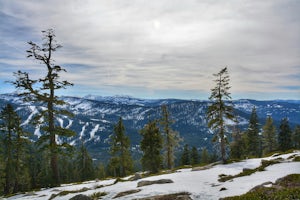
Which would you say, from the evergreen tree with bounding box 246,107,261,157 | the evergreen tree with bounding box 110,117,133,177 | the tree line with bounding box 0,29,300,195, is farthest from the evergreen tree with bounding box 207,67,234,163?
the evergreen tree with bounding box 246,107,261,157

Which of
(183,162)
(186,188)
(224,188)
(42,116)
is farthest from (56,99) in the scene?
(183,162)

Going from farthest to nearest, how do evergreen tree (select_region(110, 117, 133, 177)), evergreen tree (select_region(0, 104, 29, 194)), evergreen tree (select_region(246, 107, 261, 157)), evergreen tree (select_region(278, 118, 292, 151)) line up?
evergreen tree (select_region(246, 107, 261, 157)), evergreen tree (select_region(278, 118, 292, 151)), evergreen tree (select_region(110, 117, 133, 177)), evergreen tree (select_region(0, 104, 29, 194))

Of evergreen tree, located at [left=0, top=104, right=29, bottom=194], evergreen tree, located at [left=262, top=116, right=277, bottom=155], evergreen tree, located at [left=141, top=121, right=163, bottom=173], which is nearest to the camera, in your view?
evergreen tree, located at [left=0, top=104, right=29, bottom=194]

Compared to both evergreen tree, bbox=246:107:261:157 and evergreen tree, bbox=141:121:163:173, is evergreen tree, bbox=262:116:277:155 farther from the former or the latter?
evergreen tree, bbox=141:121:163:173

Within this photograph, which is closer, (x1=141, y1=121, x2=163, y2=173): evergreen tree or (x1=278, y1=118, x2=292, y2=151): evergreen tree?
(x1=141, y1=121, x2=163, y2=173): evergreen tree

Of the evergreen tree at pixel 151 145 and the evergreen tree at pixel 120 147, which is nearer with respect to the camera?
the evergreen tree at pixel 151 145

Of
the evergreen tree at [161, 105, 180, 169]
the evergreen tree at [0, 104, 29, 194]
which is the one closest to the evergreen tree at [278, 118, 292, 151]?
the evergreen tree at [161, 105, 180, 169]

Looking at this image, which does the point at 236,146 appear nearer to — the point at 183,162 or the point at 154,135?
the point at 183,162

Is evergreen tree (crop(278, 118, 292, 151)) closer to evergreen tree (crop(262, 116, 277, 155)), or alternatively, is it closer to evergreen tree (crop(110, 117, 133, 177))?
evergreen tree (crop(262, 116, 277, 155))

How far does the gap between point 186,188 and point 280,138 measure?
60.1 meters

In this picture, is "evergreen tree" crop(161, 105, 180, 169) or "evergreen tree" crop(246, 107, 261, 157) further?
"evergreen tree" crop(246, 107, 261, 157)

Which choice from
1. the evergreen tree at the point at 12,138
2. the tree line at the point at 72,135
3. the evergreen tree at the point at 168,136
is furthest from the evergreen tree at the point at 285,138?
the evergreen tree at the point at 12,138

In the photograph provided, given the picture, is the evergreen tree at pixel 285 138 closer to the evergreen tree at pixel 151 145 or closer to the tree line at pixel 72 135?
the tree line at pixel 72 135

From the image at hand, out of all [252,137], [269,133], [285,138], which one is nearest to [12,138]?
[252,137]
